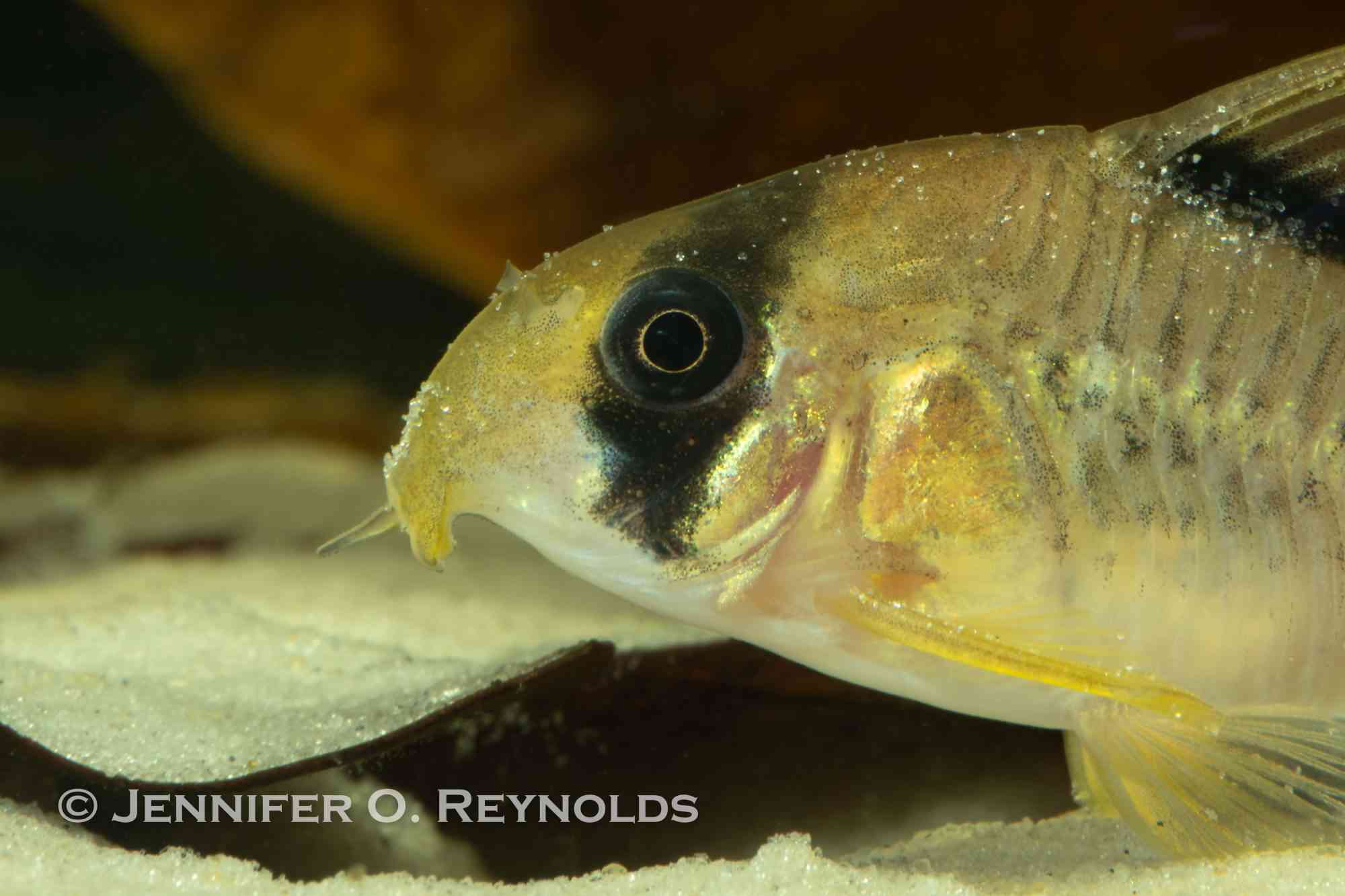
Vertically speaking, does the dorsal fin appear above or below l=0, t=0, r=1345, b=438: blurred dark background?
below

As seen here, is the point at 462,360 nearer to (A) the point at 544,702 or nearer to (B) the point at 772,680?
(A) the point at 544,702

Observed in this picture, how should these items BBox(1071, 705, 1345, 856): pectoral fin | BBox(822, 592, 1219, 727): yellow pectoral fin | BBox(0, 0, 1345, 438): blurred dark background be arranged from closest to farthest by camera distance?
BBox(822, 592, 1219, 727): yellow pectoral fin, BBox(1071, 705, 1345, 856): pectoral fin, BBox(0, 0, 1345, 438): blurred dark background

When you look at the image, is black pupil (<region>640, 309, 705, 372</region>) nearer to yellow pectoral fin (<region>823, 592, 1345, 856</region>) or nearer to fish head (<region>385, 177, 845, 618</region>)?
fish head (<region>385, 177, 845, 618</region>)

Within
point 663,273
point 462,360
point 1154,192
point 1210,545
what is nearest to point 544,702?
point 462,360

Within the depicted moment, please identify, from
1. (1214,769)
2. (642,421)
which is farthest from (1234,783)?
(642,421)

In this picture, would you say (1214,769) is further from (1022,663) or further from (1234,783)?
(1022,663)

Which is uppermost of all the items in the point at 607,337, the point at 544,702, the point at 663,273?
the point at 663,273

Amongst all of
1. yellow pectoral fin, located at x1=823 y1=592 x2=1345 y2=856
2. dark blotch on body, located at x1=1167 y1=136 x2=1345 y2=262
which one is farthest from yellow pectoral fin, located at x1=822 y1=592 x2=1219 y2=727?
dark blotch on body, located at x1=1167 y1=136 x2=1345 y2=262
